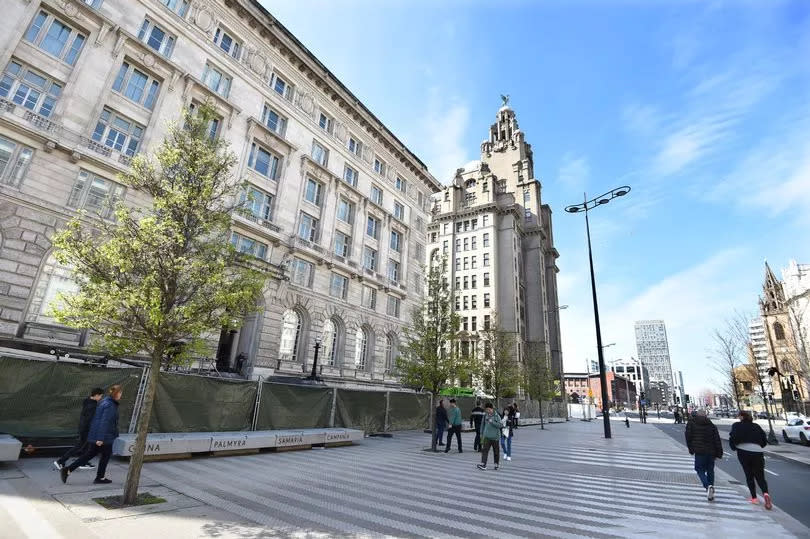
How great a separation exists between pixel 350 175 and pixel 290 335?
665 inches

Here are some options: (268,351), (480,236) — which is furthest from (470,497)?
(480,236)

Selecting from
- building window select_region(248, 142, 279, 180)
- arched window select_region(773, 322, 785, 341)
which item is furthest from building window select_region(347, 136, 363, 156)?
arched window select_region(773, 322, 785, 341)

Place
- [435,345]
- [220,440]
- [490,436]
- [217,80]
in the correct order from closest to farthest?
[220,440], [490,436], [435,345], [217,80]

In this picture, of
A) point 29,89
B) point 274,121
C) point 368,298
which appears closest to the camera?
point 29,89

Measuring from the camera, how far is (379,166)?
42.2 meters

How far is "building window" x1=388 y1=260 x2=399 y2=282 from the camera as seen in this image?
4078cm

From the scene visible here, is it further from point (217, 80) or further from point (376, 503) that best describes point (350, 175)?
point (376, 503)

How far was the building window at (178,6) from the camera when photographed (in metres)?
25.7

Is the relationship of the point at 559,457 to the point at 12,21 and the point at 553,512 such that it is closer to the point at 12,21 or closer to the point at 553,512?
the point at 553,512

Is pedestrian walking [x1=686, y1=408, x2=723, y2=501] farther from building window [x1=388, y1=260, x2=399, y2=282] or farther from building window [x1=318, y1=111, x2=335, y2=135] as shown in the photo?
building window [x1=318, y1=111, x2=335, y2=135]

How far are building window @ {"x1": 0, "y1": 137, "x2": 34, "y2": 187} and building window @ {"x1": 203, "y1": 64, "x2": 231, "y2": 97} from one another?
1212cm

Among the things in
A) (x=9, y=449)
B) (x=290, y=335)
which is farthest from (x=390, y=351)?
(x=9, y=449)

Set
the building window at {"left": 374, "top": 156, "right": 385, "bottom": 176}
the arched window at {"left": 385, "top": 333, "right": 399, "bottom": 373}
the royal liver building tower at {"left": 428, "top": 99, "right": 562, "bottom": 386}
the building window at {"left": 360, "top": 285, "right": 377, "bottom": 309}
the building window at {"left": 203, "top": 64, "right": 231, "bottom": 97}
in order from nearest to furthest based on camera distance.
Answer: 1. the building window at {"left": 203, "top": 64, "right": 231, "bottom": 97}
2. the building window at {"left": 360, "top": 285, "right": 377, "bottom": 309}
3. the arched window at {"left": 385, "top": 333, "right": 399, "bottom": 373}
4. the building window at {"left": 374, "top": 156, "right": 385, "bottom": 176}
5. the royal liver building tower at {"left": 428, "top": 99, "right": 562, "bottom": 386}

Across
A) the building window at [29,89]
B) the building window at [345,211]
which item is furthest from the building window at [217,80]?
the building window at [345,211]
